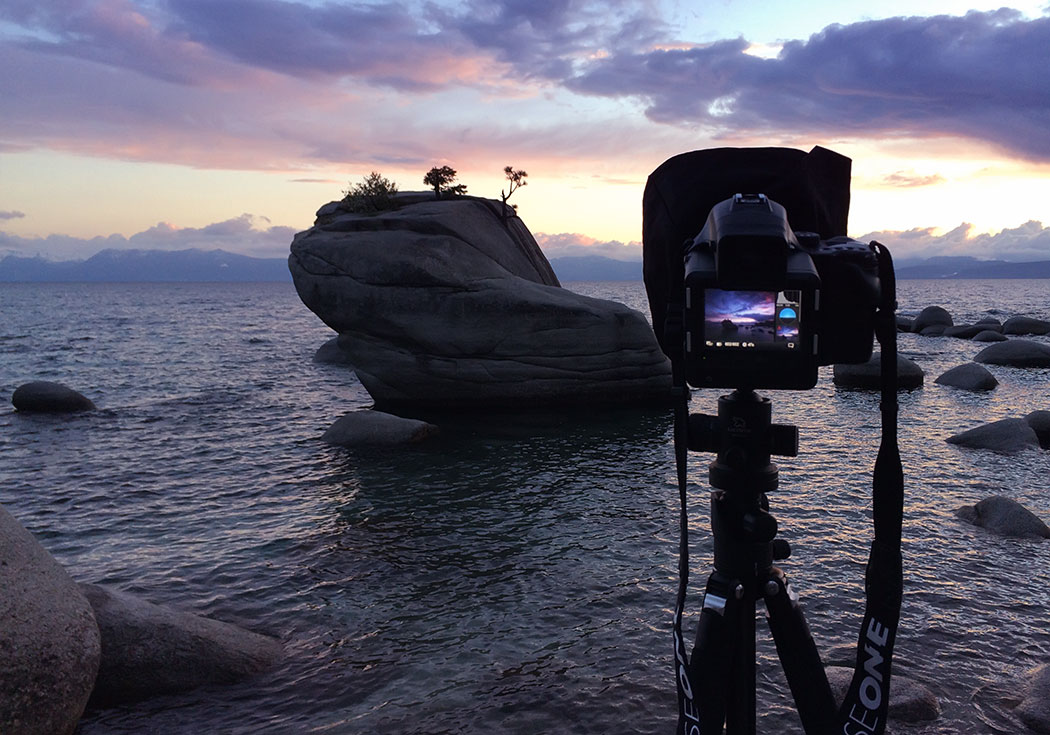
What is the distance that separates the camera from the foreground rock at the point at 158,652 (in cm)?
612

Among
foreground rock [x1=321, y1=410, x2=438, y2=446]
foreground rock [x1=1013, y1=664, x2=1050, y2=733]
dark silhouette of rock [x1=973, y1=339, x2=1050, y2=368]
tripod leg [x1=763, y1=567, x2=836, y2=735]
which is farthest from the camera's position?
dark silhouette of rock [x1=973, y1=339, x2=1050, y2=368]

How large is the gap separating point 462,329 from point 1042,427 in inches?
495

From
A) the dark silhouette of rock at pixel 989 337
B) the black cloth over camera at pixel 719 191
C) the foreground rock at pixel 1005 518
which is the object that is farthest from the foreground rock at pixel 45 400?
the dark silhouette of rock at pixel 989 337

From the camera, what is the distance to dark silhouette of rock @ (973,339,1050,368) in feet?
88.1

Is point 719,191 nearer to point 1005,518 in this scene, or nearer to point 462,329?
point 1005,518

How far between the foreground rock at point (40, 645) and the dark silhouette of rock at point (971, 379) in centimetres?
2297

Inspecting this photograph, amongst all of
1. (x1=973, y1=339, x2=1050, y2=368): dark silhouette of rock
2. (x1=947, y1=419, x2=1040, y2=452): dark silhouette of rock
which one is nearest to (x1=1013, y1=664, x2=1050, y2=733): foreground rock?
(x1=947, y1=419, x2=1040, y2=452): dark silhouette of rock

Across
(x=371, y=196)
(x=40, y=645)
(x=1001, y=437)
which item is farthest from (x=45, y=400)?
(x=1001, y=437)

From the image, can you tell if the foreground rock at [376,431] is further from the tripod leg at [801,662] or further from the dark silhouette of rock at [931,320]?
the dark silhouette of rock at [931,320]

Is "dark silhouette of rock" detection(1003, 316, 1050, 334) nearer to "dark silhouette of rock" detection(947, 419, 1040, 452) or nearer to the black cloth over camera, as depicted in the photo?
"dark silhouette of rock" detection(947, 419, 1040, 452)

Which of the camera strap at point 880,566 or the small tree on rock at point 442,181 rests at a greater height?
the small tree on rock at point 442,181

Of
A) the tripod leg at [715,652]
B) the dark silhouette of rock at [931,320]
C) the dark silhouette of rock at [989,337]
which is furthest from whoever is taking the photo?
the dark silhouette of rock at [931,320]

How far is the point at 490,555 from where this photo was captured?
9.30m

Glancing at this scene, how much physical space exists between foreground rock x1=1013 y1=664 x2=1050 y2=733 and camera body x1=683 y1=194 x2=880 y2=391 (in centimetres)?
457
